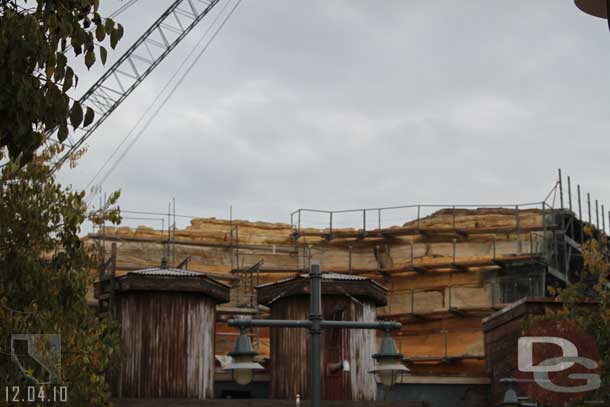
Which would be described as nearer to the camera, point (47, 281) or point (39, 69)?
point (39, 69)

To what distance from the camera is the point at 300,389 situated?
28.9m

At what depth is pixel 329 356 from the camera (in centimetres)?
2900

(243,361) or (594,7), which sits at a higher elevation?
(594,7)

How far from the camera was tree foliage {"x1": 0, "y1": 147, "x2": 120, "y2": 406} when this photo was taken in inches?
642

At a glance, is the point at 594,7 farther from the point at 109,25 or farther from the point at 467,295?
the point at 467,295

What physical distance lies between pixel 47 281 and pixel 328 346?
42.3 feet

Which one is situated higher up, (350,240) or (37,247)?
(350,240)

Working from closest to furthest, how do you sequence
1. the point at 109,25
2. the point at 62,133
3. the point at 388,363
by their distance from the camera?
the point at 62,133
the point at 109,25
the point at 388,363

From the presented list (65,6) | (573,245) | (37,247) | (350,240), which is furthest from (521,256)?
(65,6)

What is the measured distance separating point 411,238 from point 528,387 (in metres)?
24.6

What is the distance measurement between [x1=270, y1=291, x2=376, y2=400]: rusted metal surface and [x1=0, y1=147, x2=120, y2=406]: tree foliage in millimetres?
9762

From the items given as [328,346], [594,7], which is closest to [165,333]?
A: [328,346]

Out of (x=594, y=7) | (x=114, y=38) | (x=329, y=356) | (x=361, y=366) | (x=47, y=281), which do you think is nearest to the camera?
(x=594, y=7)

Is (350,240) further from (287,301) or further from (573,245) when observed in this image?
(287,301)
